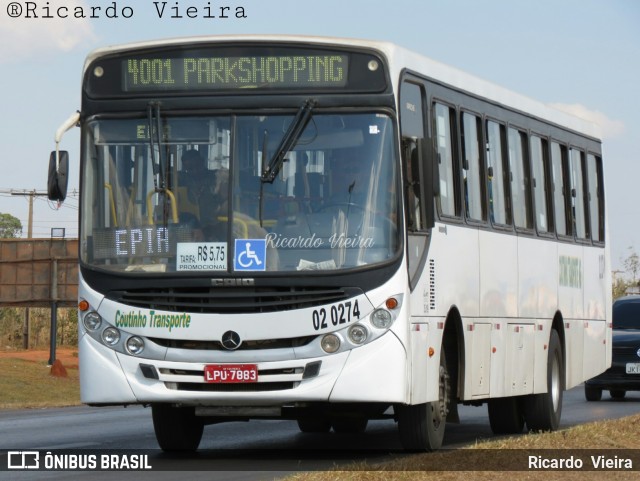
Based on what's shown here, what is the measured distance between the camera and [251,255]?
44.7 feet

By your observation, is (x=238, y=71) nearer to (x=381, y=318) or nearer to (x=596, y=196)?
(x=381, y=318)

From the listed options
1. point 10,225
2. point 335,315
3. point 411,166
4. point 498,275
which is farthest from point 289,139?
point 10,225

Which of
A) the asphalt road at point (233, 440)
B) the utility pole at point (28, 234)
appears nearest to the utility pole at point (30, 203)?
the utility pole at point (28, 234)

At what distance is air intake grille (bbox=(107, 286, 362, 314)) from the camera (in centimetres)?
1349

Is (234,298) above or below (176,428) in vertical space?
above

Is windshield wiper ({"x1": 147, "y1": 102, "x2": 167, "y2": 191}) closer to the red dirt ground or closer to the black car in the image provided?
the black car

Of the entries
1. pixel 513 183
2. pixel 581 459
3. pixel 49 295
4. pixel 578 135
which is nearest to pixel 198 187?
pixel 581 459

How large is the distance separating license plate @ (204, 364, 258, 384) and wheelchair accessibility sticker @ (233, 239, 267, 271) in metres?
0.80

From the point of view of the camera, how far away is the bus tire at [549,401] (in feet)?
63.0

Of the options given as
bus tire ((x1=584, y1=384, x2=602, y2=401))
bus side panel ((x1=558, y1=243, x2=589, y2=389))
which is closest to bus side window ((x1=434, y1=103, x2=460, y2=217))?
bus side panel ((x1=558, y1=243, x2=589, y2=389))

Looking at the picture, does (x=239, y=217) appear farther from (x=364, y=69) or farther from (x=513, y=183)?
(x=513, y=183)

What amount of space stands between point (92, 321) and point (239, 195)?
1.63 meters

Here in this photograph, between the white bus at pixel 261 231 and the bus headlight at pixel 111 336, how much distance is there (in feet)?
0.04

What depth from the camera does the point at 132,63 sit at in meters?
14.3
